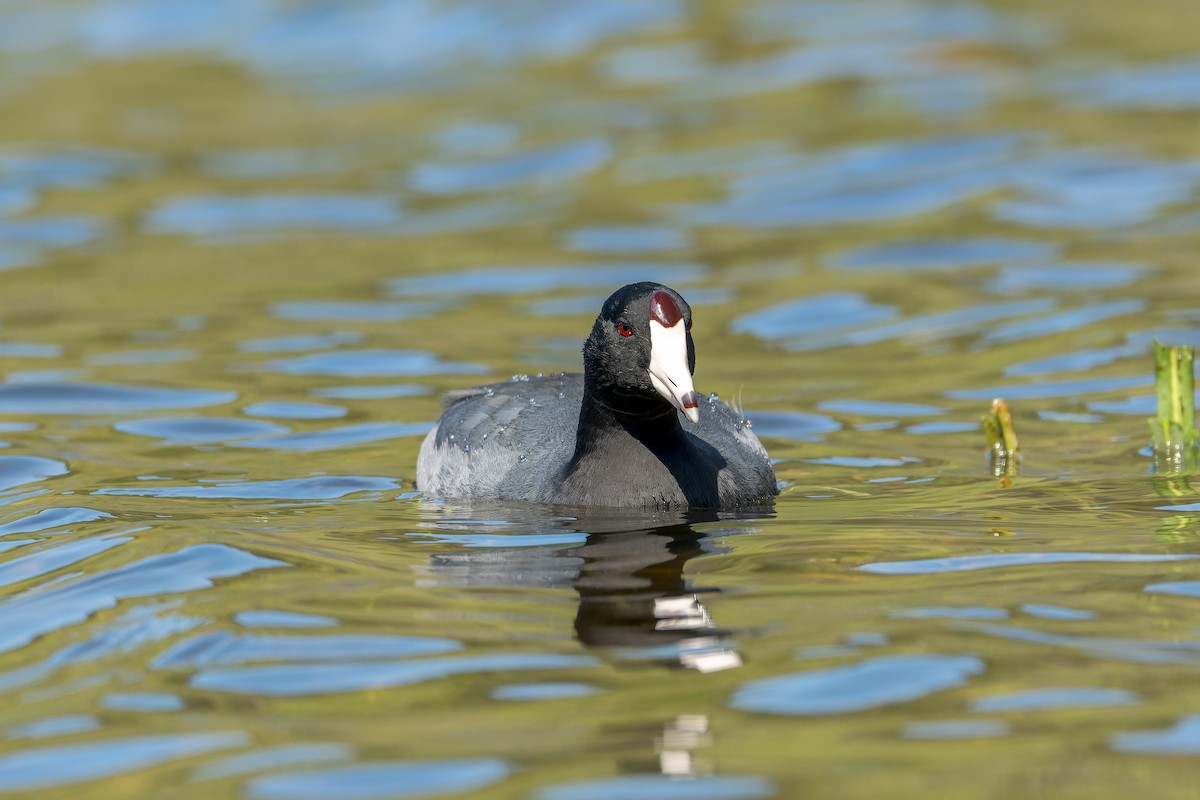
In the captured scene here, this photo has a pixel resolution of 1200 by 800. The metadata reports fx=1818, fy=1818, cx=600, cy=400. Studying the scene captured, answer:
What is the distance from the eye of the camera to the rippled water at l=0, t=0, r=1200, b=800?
4.35 metres

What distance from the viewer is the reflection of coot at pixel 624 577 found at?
4.97 meters

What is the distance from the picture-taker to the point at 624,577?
19.0ft

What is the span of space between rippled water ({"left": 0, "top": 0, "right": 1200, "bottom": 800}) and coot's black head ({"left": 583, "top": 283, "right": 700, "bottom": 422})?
1.54 ft

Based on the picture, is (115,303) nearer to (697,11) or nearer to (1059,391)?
(1059,391)

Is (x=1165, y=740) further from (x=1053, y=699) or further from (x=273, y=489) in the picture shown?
(x=273, y=489)

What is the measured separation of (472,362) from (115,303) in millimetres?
3191

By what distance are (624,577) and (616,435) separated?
46.8 inches

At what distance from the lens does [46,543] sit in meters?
6.41

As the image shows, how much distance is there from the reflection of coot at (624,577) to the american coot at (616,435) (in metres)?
0.20

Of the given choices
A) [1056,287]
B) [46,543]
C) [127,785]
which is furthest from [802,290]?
[127,785]

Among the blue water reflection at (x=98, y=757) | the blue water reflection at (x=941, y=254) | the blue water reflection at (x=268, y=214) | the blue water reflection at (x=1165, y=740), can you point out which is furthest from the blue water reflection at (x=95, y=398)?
the blue water reflection at (x=1165, y=740)

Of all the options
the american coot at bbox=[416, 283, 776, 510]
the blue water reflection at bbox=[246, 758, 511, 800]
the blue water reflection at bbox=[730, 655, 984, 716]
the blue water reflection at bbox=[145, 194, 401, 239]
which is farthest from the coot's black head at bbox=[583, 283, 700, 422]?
the blue water reflection at bbox=[145, 194, 401, 239]

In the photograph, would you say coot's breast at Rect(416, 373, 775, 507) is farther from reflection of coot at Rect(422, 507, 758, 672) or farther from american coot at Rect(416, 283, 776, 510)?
reflection of coot at Rect(422, 507, 758, 672)

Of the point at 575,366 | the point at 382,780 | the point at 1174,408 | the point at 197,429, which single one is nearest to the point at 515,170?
the point at 575,366
